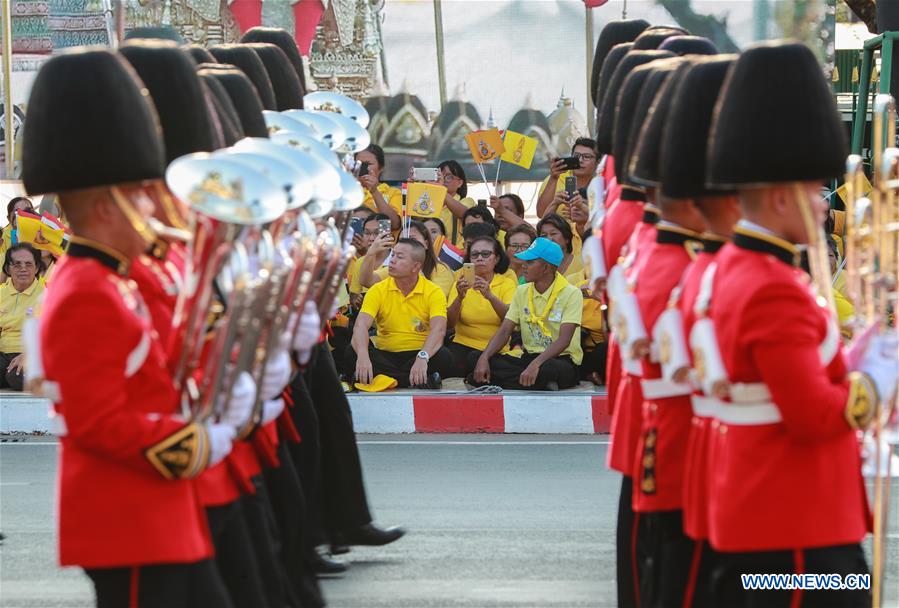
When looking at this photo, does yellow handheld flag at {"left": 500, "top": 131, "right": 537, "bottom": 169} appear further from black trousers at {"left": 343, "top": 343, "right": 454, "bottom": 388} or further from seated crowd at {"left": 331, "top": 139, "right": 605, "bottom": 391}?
black trousers at {"left": 343, "top": 343, "right": 454, "bottom": 388}

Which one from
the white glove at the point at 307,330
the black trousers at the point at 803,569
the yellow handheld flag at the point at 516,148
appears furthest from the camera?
the yellow handheld flag at the point at 516,148

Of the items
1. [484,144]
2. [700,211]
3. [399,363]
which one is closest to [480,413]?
[399,363]

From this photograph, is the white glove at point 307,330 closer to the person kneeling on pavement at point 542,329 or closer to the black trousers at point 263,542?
the black trousers at point 263,542

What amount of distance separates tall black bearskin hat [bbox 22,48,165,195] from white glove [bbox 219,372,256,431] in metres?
0.51

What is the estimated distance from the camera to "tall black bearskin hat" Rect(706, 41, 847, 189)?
3.76 m

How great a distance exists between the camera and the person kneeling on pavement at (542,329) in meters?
9.96

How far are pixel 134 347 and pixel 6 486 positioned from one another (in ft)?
16.2

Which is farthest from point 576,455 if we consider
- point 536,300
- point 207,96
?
point 207,96

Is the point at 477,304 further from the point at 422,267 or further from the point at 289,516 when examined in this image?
the point at 289,516

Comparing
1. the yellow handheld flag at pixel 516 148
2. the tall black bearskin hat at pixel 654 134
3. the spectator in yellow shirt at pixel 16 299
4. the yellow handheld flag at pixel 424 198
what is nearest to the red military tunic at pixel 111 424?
the tall black bearskin hat at pixel 654 134

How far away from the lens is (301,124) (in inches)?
238

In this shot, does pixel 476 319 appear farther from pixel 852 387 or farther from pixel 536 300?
pixel 852 387

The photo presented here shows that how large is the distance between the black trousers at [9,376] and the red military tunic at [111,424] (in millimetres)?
7191

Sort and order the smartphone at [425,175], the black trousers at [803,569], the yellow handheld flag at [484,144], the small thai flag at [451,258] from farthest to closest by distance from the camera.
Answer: the yellow handheld flag at [484,144], the smartphone at [425,175], the small thai flag at [451,258], the black trousers at [803,569]
